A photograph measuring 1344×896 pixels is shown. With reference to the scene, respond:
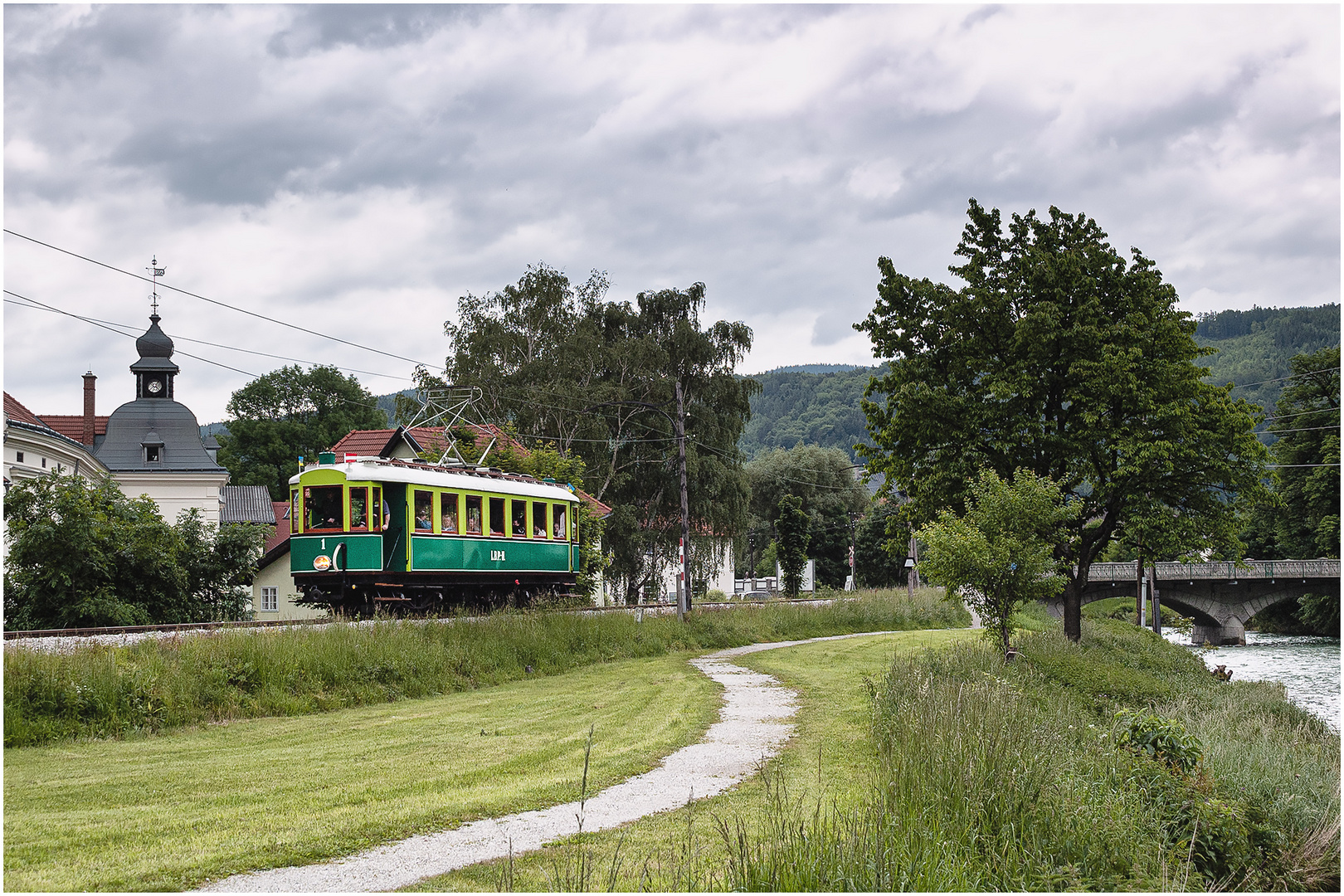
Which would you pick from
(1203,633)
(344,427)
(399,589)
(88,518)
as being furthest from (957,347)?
(344,427)

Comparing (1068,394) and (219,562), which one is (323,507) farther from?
(1068,394)

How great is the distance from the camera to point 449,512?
23641mm

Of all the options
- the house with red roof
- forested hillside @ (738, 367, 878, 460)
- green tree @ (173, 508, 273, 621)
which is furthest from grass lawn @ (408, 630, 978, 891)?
forested hillside @ (738, 367, 878, 460)

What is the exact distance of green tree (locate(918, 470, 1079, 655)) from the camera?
17.6 metres

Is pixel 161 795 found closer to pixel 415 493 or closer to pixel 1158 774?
pixel 1158 774

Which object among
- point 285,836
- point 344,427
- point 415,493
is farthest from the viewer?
point 344,427

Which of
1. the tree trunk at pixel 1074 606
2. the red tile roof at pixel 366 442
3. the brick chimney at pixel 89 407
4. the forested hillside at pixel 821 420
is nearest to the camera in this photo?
the tree trunk at pixel 1074 606

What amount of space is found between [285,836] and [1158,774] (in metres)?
7.20

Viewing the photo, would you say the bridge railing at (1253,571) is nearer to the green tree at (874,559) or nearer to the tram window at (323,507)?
the green tree at (874,559)

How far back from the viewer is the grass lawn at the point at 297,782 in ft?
22.7

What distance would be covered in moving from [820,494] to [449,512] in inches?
2165

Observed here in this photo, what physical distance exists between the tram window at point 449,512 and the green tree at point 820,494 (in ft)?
156

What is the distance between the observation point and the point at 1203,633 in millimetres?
63875

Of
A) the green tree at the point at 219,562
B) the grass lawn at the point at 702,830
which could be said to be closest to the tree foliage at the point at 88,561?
the green tree at the point at 219,562
